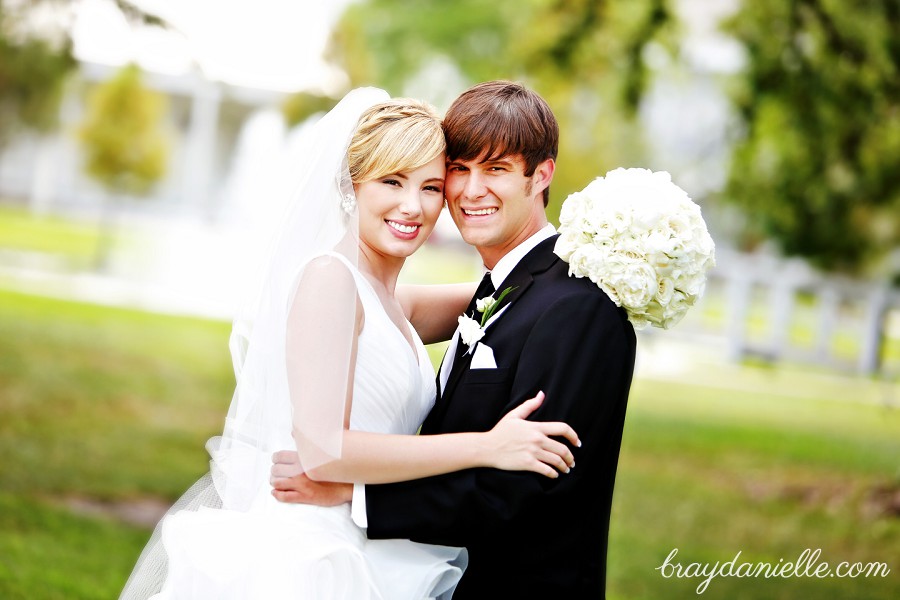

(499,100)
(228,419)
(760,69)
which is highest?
(760,69)

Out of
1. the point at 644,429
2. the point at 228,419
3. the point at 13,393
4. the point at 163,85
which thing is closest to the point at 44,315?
the point at 13,393

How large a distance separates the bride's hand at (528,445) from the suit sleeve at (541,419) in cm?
4

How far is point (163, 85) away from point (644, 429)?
65.4 feet

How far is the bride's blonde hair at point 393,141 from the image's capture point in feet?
10.4

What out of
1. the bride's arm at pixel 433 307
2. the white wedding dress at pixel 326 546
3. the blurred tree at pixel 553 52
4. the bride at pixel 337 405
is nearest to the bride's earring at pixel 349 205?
the bride at pixel 337 405

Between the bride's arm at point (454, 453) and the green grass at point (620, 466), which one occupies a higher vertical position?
the bride's arm at point (454, 453)

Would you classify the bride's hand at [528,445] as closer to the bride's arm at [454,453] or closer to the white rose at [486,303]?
the bride's arm at [454,453]

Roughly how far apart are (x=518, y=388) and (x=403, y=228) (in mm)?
659

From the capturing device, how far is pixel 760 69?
29.9 ft

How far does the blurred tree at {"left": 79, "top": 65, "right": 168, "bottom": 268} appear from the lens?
1898 centimetres

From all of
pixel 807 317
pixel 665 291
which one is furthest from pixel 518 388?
pixel 807 317

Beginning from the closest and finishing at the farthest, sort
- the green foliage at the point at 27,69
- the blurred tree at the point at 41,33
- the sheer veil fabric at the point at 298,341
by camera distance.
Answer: the sheer veil fabric at the point at 298,341, the blurred tree at the point at 41,33, the green foliage at the point at 27,69

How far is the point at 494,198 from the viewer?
328 centimetres

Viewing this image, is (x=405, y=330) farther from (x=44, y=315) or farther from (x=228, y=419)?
(x=44, y=315)
